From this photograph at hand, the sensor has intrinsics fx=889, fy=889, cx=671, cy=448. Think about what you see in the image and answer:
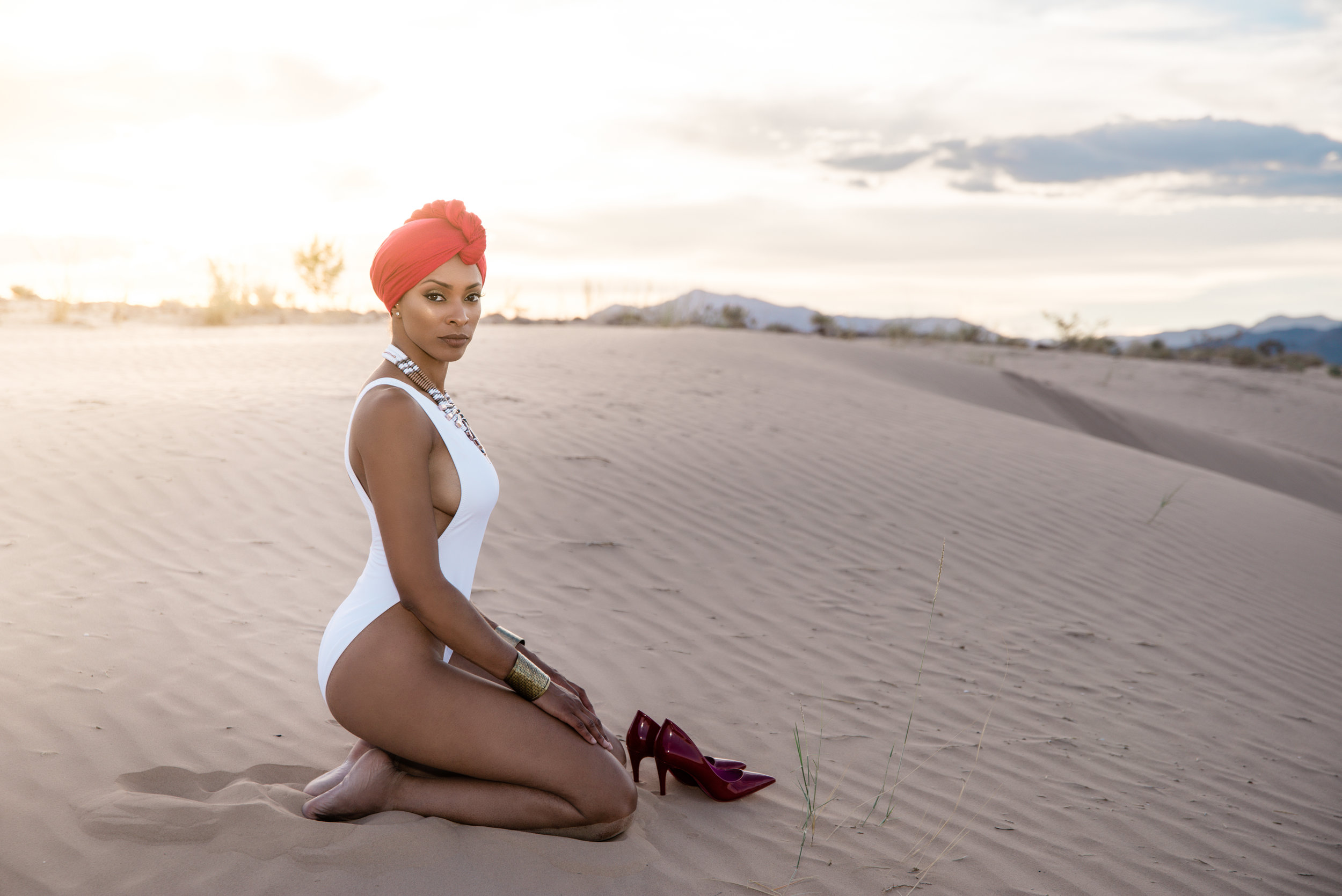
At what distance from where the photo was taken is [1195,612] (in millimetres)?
5672

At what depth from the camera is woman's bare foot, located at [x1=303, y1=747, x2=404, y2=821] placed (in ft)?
8.02

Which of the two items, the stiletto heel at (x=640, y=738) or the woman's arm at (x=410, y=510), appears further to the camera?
the stiletto heel at (x=640, y=738)

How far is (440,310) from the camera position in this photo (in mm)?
2508

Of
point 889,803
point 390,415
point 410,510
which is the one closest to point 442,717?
point 410,510

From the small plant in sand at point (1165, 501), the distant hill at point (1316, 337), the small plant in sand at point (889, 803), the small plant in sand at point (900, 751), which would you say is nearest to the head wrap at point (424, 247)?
the small plant in sand at point (889, 803)

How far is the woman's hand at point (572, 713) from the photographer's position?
2502 millimetres

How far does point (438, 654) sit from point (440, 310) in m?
0.97

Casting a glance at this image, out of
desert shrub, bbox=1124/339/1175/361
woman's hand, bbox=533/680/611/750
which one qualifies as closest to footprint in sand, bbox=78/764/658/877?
woman's hand, bbox=533/680/611/750

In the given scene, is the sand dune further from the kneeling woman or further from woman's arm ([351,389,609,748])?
woman's arm ([351,389,609,748])

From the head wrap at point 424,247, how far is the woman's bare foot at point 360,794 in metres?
1.30

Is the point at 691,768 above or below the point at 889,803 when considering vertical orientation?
above

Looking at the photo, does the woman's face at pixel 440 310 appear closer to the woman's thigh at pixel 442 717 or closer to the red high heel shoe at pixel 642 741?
the woman's thigh at pixel 442 717

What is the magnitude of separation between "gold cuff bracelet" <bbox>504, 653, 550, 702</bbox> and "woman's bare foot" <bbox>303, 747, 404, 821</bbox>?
16.8 inches

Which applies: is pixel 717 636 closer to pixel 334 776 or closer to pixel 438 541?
pixel 334 776
